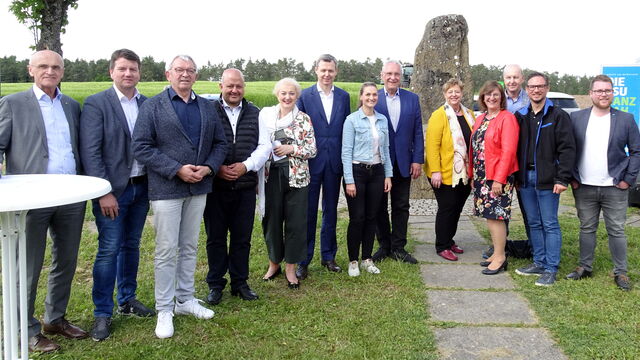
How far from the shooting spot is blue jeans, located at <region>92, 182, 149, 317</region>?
3.60m

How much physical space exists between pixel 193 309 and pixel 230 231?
2.11 ft

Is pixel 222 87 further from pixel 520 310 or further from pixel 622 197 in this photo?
pixel 622 197

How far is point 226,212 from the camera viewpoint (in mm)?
4074

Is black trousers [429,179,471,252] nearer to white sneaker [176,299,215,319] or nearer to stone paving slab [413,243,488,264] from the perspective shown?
stone paving slab [413,243,488,264]

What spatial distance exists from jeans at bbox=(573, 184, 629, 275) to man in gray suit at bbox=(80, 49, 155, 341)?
359cm

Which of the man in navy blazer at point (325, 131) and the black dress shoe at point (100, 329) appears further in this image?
the man in navy blazer at point (325, 131)

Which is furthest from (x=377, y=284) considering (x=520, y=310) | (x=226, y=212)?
(x=226, y=212)

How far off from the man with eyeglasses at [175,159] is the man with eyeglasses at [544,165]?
2602mm

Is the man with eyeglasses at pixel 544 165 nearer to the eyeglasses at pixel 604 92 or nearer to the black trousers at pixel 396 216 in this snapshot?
the eyeglasses at pixel 604 92

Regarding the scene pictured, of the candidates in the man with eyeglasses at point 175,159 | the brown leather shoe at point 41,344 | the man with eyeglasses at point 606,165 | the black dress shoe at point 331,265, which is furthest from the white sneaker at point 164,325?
the man with eyeglasses at point 606,165

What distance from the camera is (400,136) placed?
500cm

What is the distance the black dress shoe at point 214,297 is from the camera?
4109mm

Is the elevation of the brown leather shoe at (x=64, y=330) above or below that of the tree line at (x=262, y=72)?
below

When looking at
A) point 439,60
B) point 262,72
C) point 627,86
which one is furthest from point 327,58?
point 262,72
